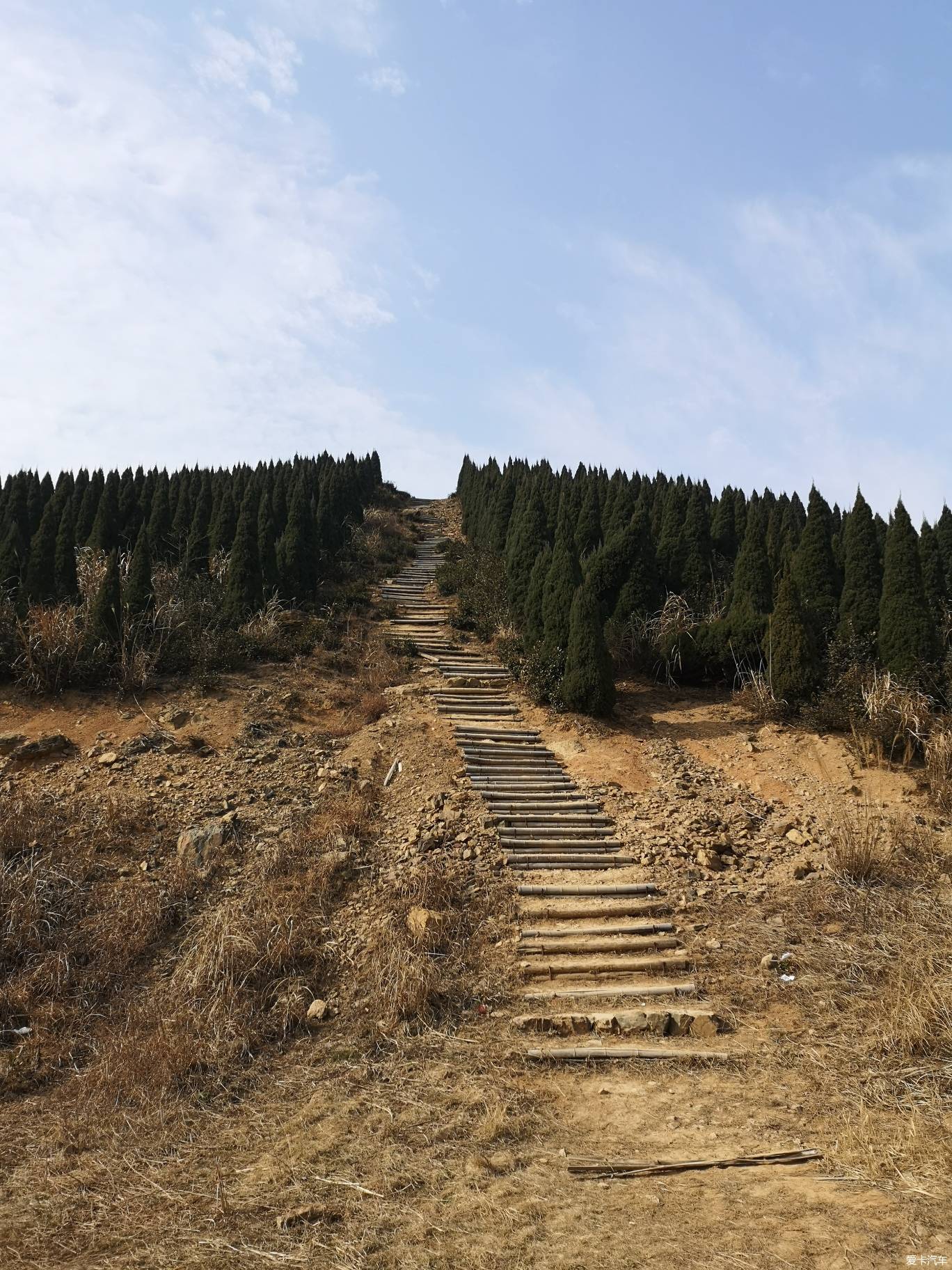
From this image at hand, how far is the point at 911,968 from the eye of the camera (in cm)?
624

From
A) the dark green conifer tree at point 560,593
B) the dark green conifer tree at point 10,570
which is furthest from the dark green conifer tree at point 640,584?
the dark green conifer tree at point 10,570

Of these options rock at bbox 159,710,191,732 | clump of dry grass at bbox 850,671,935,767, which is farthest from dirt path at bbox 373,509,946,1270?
rock at bbox 159,710,191,732

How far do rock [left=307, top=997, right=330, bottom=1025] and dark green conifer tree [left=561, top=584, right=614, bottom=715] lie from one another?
8.03 meters

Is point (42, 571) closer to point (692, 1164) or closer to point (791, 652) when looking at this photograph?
point (791, 652)

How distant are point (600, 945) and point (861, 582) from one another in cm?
1013

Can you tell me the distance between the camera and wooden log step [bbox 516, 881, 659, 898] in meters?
8.94

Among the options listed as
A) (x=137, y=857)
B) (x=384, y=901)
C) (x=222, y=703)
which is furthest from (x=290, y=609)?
(x=384, y=901)

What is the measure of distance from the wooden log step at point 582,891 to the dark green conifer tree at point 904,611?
6508mm

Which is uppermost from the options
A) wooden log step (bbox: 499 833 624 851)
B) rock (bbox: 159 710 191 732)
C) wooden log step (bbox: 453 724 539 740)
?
wooden log step (bbox: 453 724 539 740)

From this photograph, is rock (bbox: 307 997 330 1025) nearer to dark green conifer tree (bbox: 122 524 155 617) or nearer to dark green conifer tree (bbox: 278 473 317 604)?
dark green conifer tree (bbox: 122 524 155 617)

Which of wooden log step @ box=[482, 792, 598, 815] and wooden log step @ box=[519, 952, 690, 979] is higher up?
wooden log step @ box=[482, 792, 598, 815]

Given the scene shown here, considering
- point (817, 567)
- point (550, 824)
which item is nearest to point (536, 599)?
point (817, 567)

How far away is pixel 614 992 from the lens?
715cm

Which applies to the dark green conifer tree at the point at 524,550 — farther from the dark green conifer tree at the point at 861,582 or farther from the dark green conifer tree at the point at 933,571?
the dark green conifer tree at the point at 933,571
